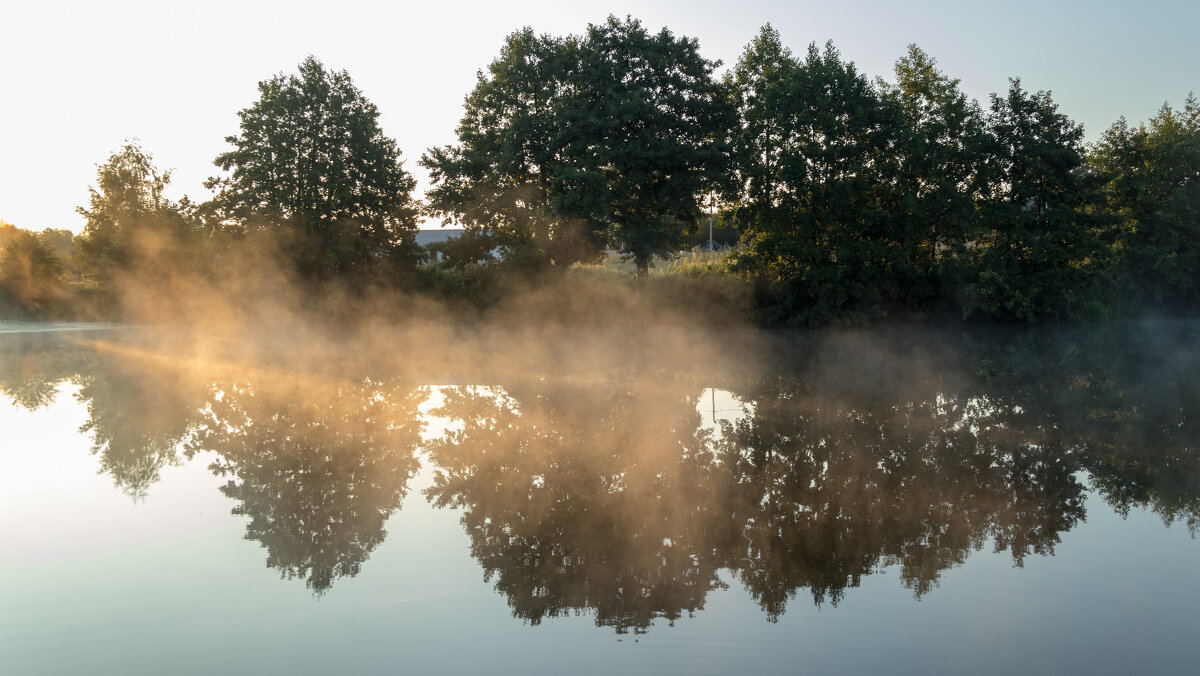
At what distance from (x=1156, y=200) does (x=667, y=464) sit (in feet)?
128

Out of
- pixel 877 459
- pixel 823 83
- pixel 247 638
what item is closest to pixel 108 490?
pixel 247 638

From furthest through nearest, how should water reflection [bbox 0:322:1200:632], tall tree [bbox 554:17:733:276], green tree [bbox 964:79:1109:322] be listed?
green tree [bbox 964:79:1109:322]
tall tree [bbox 554:17:733:276]
water reflection [bbox 0:322:1200:632]

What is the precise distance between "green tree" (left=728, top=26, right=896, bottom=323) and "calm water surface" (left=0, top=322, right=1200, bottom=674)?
667 inches

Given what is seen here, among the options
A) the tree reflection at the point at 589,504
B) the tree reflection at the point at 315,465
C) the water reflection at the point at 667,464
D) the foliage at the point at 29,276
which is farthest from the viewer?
the foliage at the point at 29,276

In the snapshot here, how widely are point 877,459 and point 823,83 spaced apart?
1012 inches

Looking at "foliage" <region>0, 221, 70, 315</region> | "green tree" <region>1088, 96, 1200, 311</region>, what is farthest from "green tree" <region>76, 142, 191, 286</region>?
"green tree" <region>1088, 96, 1200, 311</region>

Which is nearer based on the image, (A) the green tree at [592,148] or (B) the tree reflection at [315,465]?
(B) the tree reflection at [315,465]

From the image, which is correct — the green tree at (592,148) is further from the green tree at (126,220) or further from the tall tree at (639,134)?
the green tree at (126,220)

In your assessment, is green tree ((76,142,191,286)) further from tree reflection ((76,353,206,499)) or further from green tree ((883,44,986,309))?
green tree ((883,44,986,309))

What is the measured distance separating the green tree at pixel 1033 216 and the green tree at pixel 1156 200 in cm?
527

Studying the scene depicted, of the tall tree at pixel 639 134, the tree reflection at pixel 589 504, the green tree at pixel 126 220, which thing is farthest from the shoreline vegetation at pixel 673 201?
the tree reflection at pixel 589 504

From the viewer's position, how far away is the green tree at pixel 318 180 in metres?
33.8

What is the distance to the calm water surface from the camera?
488 centimetres

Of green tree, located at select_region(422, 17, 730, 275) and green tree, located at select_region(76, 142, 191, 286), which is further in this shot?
green tree, located at select_region(76, 142, 191, 286)
